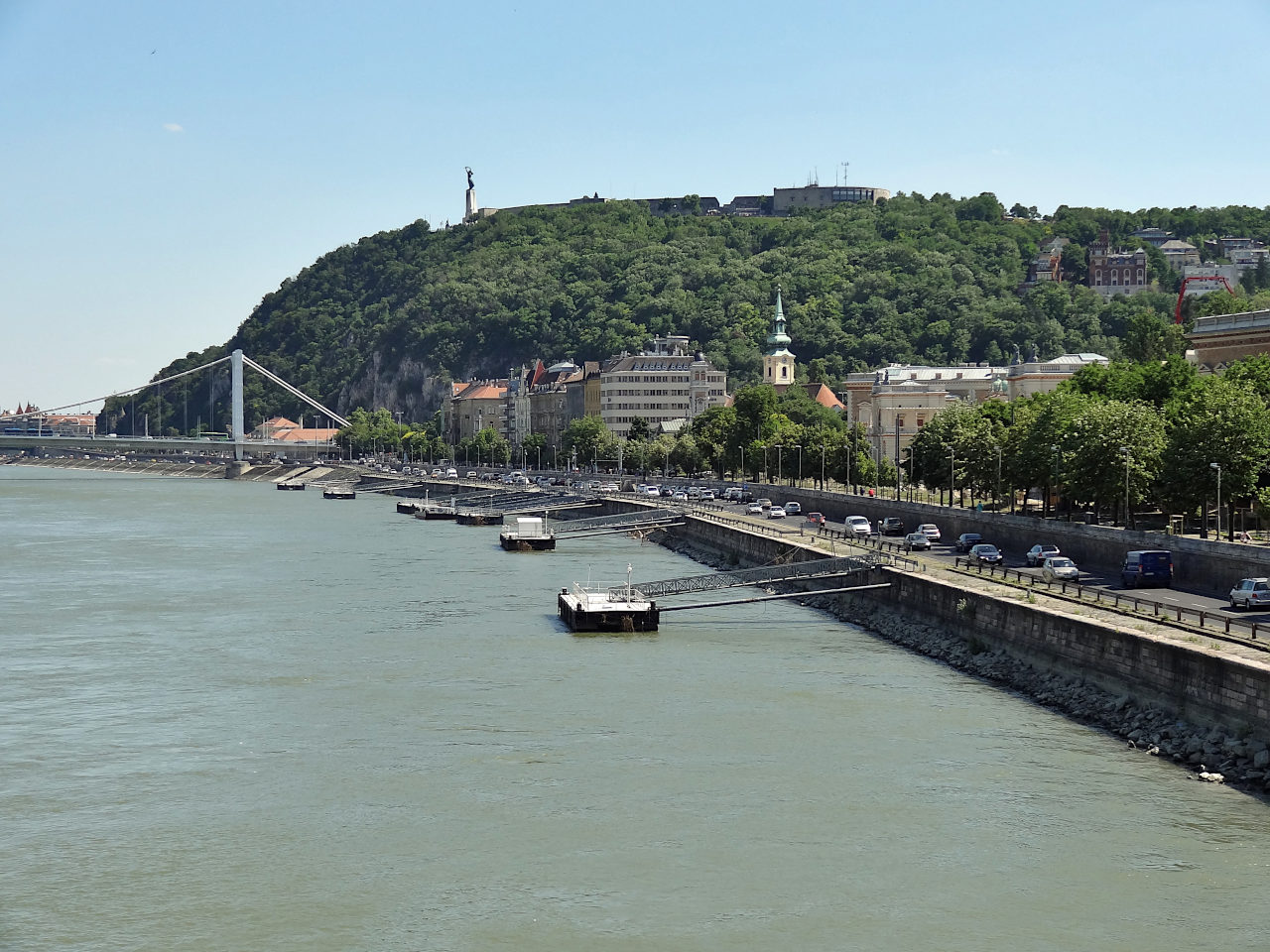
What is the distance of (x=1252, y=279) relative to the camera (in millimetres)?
179125

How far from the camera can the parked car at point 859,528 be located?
59.8 m

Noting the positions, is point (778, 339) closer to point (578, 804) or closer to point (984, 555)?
point (984, 555)

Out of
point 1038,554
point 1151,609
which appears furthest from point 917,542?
point 1151,609

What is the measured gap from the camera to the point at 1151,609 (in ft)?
114

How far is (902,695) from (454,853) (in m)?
13.4

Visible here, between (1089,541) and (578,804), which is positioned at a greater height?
(1089,541)

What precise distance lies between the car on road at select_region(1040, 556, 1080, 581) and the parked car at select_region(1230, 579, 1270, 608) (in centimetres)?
662

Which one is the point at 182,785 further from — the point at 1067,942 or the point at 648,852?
the point at 1067,942

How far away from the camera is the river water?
21.1 meters

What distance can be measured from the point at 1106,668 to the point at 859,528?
97.4ft

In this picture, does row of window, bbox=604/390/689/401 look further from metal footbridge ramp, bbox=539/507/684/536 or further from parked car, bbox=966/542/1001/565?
parked car, bbox=966/542/1001/565

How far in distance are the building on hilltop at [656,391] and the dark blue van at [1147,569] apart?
365 feet

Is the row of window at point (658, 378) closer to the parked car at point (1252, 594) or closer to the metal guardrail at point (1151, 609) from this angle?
the metal guardrail at point (1151, 609)

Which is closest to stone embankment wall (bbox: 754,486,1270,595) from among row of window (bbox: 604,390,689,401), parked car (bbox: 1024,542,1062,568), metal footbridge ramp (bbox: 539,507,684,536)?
parked car (bbox: 1024,542,1062,568)
